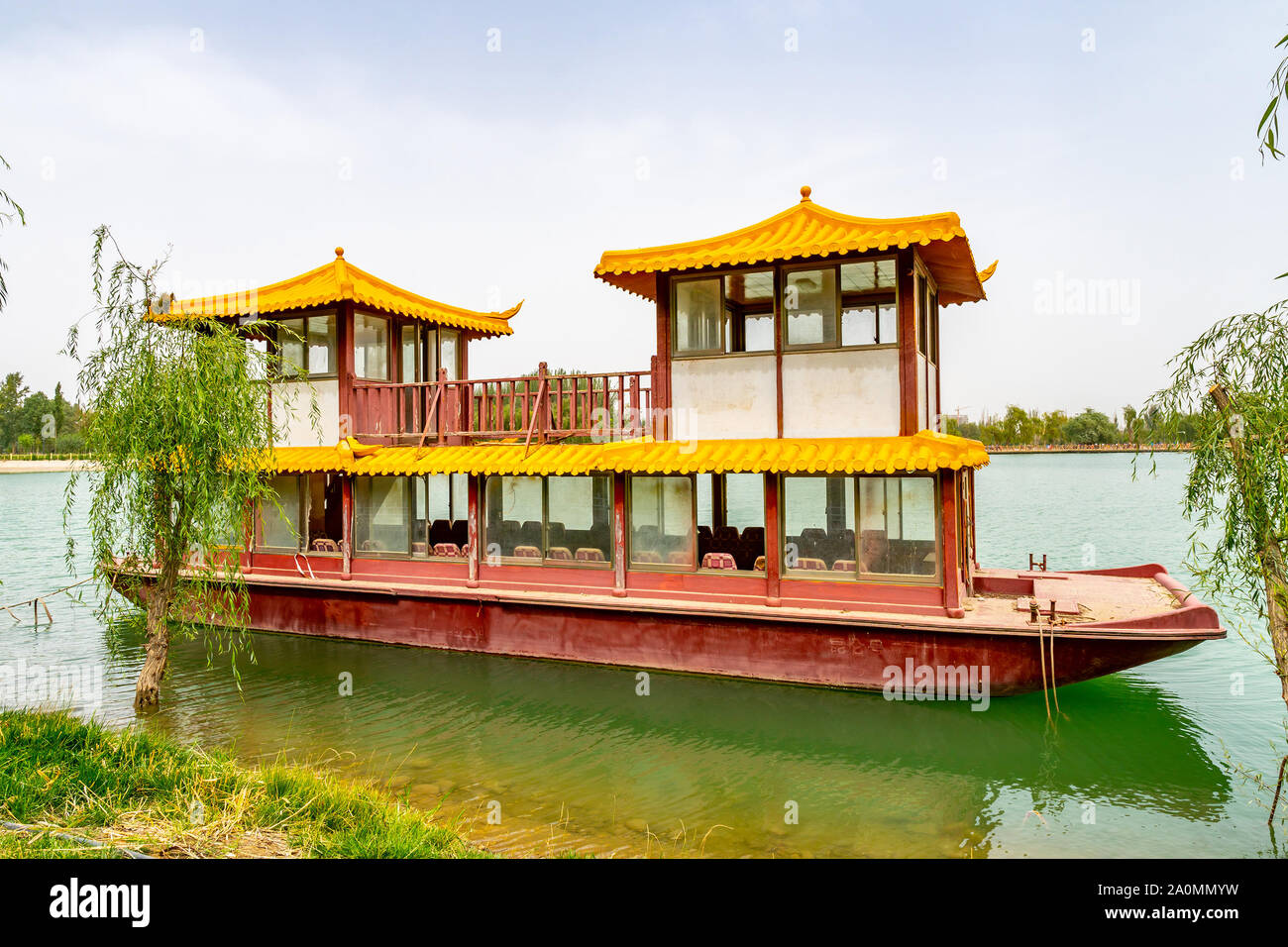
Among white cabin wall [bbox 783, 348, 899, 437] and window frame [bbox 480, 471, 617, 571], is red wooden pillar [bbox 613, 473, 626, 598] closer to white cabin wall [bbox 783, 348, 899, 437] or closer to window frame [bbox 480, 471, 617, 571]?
window frame [bbox 480, 471, 617, 571]

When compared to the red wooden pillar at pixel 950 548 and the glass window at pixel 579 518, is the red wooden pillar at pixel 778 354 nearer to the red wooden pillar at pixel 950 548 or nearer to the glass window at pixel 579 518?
the red wooden pillar at pixel 950 548

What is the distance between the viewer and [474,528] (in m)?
13.2

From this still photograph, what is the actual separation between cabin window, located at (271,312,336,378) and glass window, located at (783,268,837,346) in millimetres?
7994

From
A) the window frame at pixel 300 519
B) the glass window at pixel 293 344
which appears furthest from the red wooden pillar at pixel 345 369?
the window frame at pixel 300 519

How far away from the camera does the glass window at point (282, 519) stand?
47.9ft

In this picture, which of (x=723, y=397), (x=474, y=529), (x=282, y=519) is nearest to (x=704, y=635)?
(x=723, y=397)

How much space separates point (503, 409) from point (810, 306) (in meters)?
5.53

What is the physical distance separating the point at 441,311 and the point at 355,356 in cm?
220

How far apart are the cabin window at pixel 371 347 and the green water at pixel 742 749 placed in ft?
16.0

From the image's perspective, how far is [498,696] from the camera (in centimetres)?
1146

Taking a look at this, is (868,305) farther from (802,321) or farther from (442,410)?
(442,410)

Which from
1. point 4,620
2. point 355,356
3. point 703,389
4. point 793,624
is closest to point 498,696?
point 793,624

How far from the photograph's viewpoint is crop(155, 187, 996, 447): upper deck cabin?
35.0 ft
